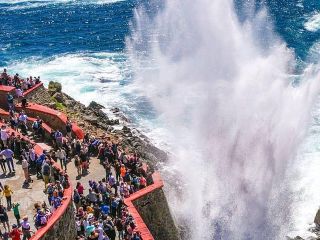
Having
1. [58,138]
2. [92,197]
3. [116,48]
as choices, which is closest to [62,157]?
[58,138]

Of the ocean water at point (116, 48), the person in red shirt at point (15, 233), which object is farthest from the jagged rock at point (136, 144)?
the person in red shirt at point (15, 233)

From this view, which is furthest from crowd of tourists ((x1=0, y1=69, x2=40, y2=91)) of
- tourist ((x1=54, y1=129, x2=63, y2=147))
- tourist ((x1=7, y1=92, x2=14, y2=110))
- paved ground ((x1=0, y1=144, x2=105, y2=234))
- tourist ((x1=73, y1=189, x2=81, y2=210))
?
tourist ((x1=73, y1=189, x2=81, y2=210))

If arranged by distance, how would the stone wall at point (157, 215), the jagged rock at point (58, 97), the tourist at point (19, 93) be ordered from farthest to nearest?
the jagged rock at point (58, 97), the tourist at point (19, 93), the stone wall at point (157, 215)

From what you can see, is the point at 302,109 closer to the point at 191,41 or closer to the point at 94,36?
the point at 191,41

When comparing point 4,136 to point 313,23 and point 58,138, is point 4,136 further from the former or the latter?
point 313,23

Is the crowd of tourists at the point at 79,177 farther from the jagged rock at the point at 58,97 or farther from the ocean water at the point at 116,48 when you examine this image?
the jagged rock at the point at 58,97

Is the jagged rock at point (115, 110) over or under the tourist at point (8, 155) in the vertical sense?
under
